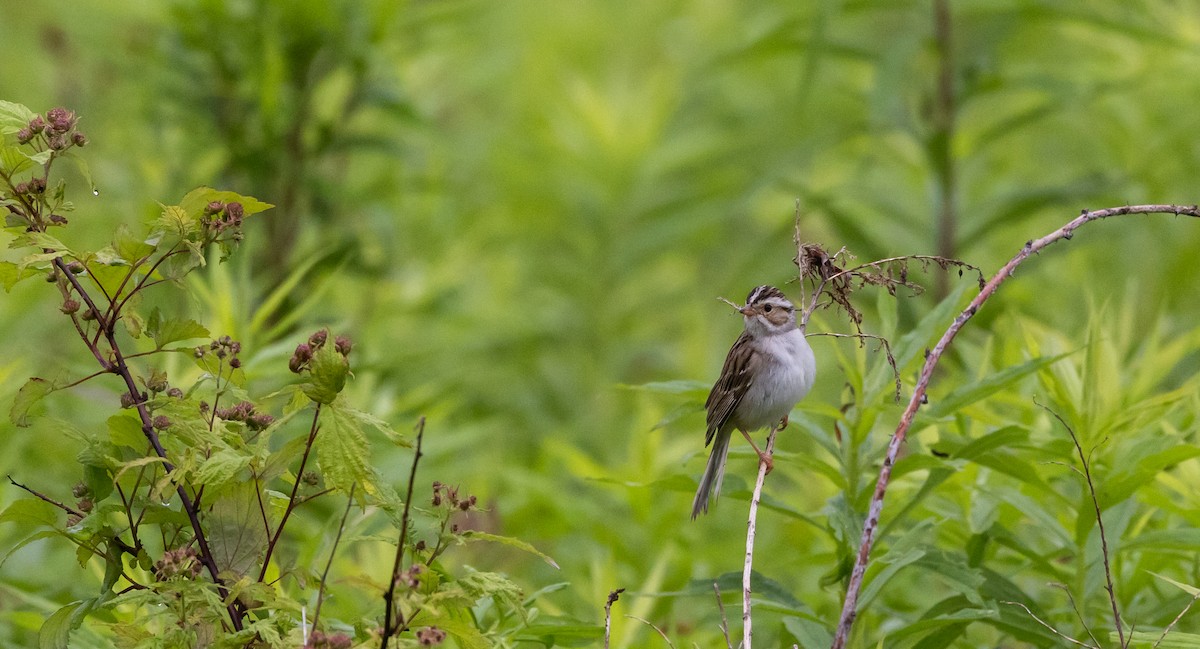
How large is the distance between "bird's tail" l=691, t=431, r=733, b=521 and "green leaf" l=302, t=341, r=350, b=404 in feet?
3.55

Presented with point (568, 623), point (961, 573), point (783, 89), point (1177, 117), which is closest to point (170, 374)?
point (568, 623)

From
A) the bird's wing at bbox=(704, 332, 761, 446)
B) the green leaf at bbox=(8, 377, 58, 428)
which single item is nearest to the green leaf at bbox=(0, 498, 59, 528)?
the green leaf at bbox=(8, 377, 58, 428)

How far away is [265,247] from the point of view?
532 cm

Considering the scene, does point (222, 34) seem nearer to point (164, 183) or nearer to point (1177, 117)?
point (164, 183)

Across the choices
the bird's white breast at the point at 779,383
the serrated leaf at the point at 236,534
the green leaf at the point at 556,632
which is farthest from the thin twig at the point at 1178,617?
the serrated leaf at the point at 236,534

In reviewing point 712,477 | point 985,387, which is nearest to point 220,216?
point 712,477

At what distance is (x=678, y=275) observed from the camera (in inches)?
340

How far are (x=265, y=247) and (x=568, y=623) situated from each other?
327 centimetres

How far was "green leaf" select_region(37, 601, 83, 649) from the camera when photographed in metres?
1.97

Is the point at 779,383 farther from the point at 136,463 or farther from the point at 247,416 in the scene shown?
the point at 136,463

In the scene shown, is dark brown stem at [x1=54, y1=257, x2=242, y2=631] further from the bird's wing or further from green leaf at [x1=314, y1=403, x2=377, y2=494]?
the bird's wing

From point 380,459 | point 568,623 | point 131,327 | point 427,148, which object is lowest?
point 568,623

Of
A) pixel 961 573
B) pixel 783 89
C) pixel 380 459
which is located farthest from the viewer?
→ pixel 783 89

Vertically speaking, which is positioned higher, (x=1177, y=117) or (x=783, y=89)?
(x=783, y=89)
